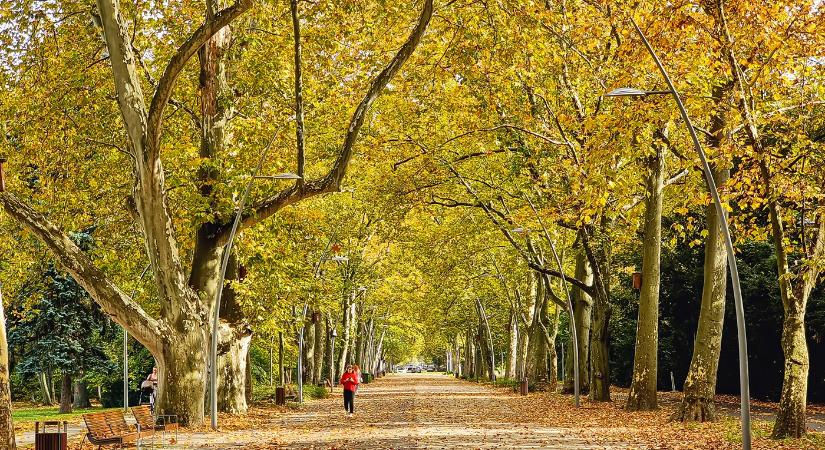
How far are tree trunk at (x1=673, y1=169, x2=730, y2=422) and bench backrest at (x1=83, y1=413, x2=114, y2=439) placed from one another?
12222mm

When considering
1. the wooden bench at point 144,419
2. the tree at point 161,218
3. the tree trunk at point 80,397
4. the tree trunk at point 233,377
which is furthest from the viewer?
the tree trunk at point 80,397

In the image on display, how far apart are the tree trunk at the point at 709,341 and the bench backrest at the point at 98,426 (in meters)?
12.2

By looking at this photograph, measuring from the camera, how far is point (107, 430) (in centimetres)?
1630

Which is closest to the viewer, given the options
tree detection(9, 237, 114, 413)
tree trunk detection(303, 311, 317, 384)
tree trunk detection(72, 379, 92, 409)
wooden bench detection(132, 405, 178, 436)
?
wooden bench detection(132, 405, 178, 436)

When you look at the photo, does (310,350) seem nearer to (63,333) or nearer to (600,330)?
(63,333)

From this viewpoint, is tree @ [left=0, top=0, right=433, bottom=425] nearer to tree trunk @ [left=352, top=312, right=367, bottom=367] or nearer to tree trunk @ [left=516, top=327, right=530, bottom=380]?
tree trunk @ [left=516, top=327, right=530, bottom=380]

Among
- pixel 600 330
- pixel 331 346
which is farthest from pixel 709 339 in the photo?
pixel 331 346

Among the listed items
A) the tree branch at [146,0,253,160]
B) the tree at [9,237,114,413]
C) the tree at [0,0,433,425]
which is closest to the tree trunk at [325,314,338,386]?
the tree at [9,237,114,413]

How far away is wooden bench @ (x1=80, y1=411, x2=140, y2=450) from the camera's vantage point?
15.6m

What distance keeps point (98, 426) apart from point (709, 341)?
41.9 ft

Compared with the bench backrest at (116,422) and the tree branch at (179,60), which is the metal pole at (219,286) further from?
the bench backrest at (116,422)

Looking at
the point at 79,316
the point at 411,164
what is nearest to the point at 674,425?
the point at 411,164

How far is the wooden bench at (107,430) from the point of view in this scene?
1557 centimetres

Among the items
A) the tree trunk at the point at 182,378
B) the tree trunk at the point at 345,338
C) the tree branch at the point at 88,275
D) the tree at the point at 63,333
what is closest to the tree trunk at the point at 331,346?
the tree trunk at the point at 345,338
